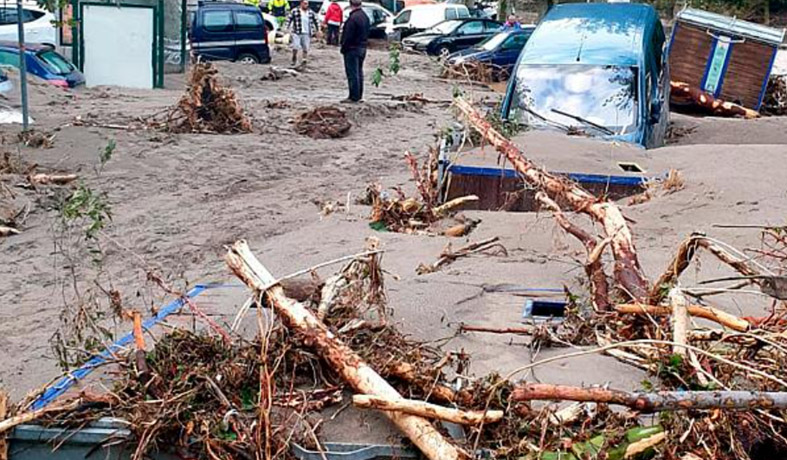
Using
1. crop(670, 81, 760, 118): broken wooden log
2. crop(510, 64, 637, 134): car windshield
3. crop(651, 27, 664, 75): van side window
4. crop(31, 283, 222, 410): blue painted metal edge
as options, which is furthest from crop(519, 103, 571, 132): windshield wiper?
crop(670, 81, 760, 118): broken wooden log

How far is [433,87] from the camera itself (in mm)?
23906

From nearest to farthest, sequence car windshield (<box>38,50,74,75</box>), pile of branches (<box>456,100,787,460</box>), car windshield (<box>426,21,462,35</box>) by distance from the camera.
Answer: pile of branches (<box>456,100,787,460</box>), car windshield (<box>38,50,74,75</box>), car windshield (<box>426,21,462,35</box>)

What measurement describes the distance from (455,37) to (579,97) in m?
20.2

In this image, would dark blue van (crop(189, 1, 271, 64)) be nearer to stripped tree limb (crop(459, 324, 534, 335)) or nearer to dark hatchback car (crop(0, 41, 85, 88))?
dark hatchback car (crop(0, 41, 85, 88))

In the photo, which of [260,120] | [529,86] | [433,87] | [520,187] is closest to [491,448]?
[520,187]

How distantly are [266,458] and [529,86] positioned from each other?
28.7 feet

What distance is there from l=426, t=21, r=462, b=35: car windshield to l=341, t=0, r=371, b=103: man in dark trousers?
13378 millimetres

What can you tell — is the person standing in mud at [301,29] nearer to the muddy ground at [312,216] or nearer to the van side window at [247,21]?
the van side window at [247,21]

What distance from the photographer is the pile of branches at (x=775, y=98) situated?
19.6 m

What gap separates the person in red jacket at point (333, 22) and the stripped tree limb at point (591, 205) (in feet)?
77.4

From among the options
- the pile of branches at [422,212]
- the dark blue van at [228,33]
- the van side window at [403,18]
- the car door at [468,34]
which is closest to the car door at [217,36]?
the dark blue van at [228,33]

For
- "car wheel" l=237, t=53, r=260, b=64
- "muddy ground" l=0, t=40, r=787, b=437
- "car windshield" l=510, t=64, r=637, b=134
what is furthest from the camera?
"car wheel" l=237, t=53, r=260, b=64

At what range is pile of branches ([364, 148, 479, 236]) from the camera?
884 cm

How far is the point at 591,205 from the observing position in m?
6.39
